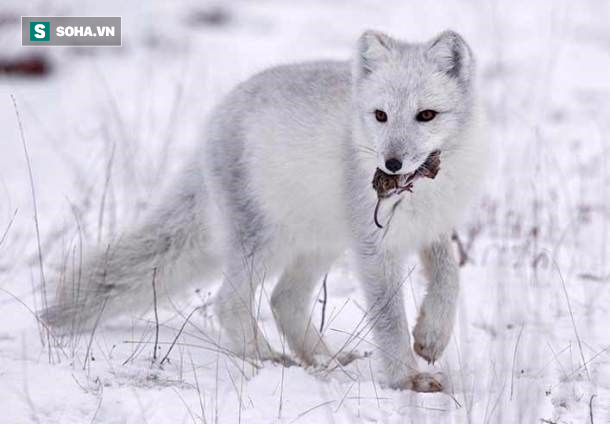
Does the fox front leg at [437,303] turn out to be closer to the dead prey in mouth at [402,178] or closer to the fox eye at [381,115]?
the dead prey in mouth at [402,178]

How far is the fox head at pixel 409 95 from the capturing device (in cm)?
357

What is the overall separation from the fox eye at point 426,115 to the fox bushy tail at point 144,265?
133 cm

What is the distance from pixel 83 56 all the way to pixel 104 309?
6.70 metres

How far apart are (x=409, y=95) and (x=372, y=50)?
0.38 m

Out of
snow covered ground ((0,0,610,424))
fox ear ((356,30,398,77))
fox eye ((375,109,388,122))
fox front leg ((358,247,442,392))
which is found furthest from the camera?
fox ear ((356,30,398,77))

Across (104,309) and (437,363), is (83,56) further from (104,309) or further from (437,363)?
(437,363)

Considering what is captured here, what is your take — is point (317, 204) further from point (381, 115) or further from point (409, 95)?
point (409, 95)

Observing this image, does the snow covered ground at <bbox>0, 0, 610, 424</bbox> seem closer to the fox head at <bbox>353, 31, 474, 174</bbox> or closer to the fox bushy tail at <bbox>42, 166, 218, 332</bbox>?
the fox bushy tail at <bbox>42, 166, 218, 332</bbox>

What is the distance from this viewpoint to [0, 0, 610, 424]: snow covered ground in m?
3.43

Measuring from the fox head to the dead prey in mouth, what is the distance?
0.07m

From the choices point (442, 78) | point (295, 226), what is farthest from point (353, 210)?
point (442, 78)

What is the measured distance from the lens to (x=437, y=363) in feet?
13.6

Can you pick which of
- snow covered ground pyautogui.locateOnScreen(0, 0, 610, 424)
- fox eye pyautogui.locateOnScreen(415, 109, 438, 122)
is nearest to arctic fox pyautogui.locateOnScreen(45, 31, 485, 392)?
fox eye pyautogui.locateOnScreen(415, 109, 438, 122)

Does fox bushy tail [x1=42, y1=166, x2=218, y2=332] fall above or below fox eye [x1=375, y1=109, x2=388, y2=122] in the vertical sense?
below
